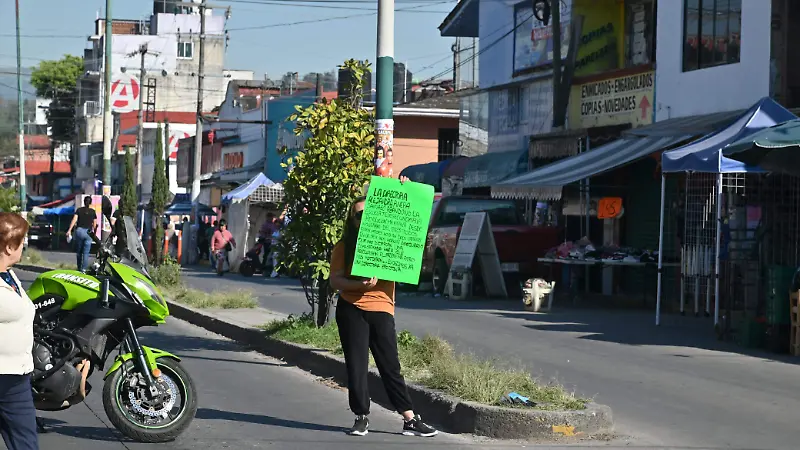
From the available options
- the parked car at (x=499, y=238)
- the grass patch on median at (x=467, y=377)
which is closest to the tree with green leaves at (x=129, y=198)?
the parked car at (x=499, y=238)

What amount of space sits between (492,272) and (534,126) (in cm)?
615

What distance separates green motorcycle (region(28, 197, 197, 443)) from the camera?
764 centimetres

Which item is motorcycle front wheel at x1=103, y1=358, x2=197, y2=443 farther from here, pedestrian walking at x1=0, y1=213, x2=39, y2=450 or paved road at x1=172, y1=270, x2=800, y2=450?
paved road at x1=172, y1=270, x2=800, y2=450

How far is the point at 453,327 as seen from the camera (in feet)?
54.9

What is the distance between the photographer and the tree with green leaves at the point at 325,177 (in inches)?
502

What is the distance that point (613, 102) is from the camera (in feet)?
76.9

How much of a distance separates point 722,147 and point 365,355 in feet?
26.0

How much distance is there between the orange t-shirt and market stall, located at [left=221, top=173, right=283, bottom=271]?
2610cm

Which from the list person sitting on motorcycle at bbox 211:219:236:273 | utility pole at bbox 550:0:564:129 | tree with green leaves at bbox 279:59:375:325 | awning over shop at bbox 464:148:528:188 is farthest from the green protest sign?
person sitting on motorcycle at bbox 211:219:236:273

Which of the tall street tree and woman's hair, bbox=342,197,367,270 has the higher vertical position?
the tall street tree

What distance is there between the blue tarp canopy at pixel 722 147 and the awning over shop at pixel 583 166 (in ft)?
8.28

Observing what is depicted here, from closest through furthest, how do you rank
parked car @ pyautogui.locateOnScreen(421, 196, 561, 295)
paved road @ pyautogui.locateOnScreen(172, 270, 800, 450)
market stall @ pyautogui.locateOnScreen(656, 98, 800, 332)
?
paved road @ pyautogui.locateOnScreen(172, 270, 800, 450), market stall @ pyautogui.locateOnScreen(656, 98, 800, 332), parked car @ pyautogui.locateOnScreen(421, 196, 561, 295)

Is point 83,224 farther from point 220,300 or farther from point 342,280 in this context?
point 342,280

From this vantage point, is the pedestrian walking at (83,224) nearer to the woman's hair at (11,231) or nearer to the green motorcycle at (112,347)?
the green motorcycle at (112,347)
